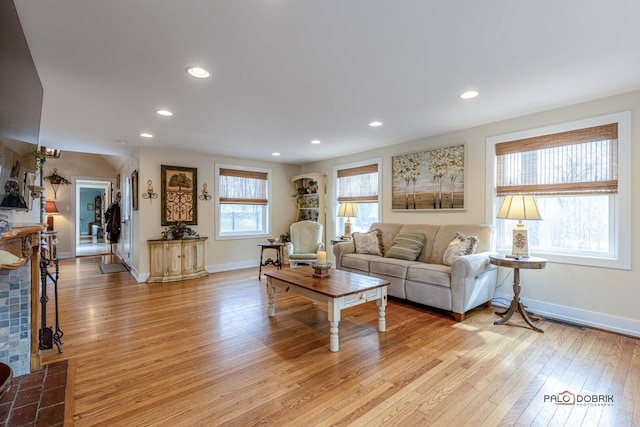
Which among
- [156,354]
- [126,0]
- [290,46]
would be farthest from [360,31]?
[156,354]

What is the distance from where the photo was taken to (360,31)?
1.89 m

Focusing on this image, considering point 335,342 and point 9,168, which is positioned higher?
point 9,168

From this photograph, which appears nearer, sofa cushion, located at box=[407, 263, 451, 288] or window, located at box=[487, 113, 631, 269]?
window, located at box=[487, 113, 631, 269]

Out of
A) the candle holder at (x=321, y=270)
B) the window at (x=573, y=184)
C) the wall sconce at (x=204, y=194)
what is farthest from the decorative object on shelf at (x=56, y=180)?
the window at (x=573, y=184)

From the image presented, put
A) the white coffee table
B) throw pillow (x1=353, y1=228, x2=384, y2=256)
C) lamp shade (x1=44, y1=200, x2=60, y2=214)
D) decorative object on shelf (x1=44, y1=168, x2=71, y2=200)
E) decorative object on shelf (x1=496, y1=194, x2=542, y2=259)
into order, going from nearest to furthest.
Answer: the white coffee table < decorative object on shelf (x1=496, y1=194, x2=542, y2=259) < throw pillow (x1=353, y1=228, x2=384, y2=256) < lamp shade (x1=44, y1=200, x2=60, y2=214) < decorative object on shelf (x1=44, y1=168, x2=71, y2=200)

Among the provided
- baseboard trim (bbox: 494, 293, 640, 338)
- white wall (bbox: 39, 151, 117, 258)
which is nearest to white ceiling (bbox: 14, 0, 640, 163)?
baseboard trim (bbox: 494, 293, 640, 338)

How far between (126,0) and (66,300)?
13.3 ft

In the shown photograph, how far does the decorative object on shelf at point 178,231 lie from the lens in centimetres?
524

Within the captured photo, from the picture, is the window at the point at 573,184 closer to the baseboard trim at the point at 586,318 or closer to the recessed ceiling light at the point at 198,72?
the baseboard trim at the point at 586,318

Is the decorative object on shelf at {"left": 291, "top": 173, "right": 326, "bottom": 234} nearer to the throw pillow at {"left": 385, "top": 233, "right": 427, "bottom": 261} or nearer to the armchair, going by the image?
the armchair

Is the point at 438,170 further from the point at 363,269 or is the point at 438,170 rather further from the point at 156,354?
the point at 156,354

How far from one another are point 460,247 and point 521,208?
0.77 m

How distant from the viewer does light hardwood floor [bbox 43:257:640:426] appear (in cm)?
178

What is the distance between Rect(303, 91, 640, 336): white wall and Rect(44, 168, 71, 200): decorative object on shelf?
8524 mm
